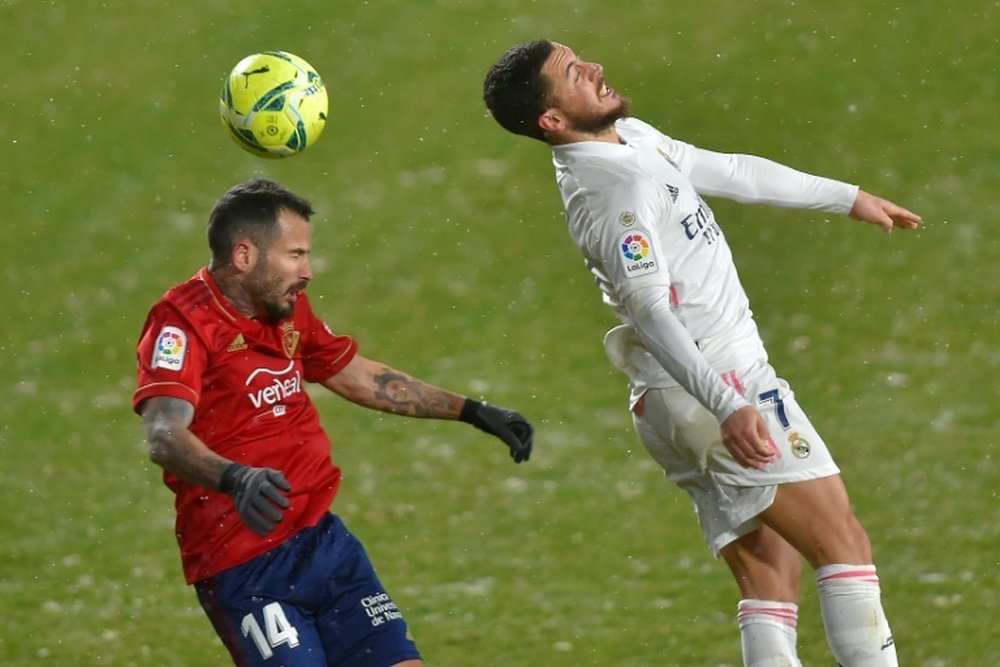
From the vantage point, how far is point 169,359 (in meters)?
5.68

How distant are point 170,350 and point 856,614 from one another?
2508 millimetres

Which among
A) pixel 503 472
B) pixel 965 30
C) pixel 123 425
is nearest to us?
pixel 503 472

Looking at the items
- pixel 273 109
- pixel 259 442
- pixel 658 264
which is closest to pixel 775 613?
pixel 658 264

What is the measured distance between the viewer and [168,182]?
52.6 feet

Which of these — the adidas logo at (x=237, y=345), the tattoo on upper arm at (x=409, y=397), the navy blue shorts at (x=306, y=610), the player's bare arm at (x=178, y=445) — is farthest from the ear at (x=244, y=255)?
the navy blue shorts at (x=306, y=610)

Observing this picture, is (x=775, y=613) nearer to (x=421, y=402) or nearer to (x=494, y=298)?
(x=421, y=402)

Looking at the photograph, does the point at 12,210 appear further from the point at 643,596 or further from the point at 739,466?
the point at 739,466

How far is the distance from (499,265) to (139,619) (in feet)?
19.7

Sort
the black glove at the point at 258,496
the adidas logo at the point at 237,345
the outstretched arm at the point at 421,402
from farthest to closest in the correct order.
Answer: the outstretched arm at the point at 421,402, the adidas logo at the point at 237,345, the black glove at the point at 258,496

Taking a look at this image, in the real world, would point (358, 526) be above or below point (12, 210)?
below

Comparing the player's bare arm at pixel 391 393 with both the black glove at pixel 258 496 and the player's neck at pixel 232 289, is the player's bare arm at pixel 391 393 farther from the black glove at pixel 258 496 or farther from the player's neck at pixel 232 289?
the black glove at pixel 258 496

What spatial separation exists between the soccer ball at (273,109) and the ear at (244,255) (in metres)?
1.09

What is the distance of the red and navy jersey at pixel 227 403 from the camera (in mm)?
5727

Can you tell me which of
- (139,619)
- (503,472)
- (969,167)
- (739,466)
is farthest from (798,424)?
(969,167)
